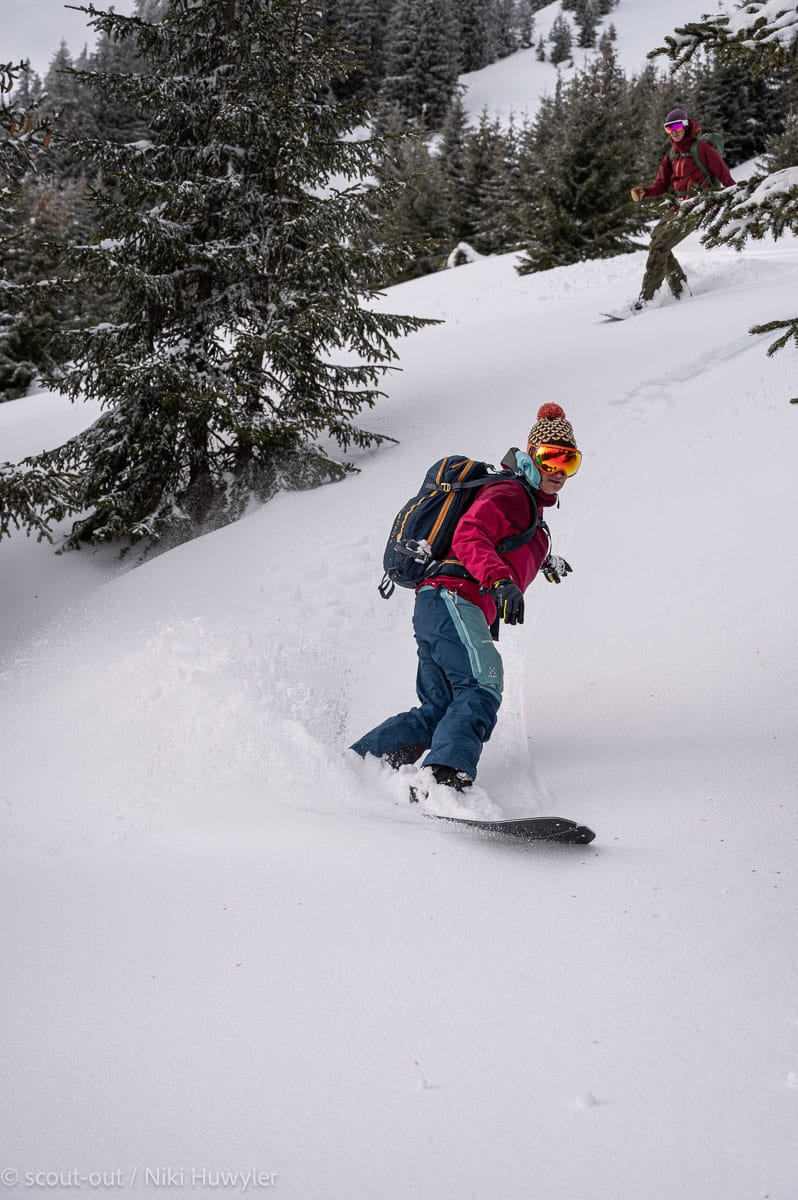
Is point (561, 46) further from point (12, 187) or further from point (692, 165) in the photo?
point (12, 187)

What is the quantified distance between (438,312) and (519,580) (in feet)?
47.1

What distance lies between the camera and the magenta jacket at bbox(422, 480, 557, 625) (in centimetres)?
405

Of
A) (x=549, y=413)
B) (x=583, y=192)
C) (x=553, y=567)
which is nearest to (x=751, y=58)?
(x=549, y=413)

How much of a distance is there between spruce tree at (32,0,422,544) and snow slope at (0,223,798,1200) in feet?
6.39

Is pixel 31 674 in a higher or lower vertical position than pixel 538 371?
lower

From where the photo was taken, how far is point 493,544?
422cm

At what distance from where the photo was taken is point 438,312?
690 inches

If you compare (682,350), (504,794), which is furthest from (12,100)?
(682,350)

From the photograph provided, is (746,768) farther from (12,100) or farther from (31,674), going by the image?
(12,100)

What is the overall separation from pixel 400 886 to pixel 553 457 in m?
2.37

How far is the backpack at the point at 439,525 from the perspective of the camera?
4367 millimetres

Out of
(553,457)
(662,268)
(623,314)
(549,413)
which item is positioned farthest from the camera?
(623,314)

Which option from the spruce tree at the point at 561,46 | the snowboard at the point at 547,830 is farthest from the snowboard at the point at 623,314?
the spruce tree at the point at 561,46

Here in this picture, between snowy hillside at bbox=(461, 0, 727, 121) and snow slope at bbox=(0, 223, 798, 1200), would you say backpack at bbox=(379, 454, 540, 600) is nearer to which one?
snow slope at bbox=(0, 223, 798, 1200)
